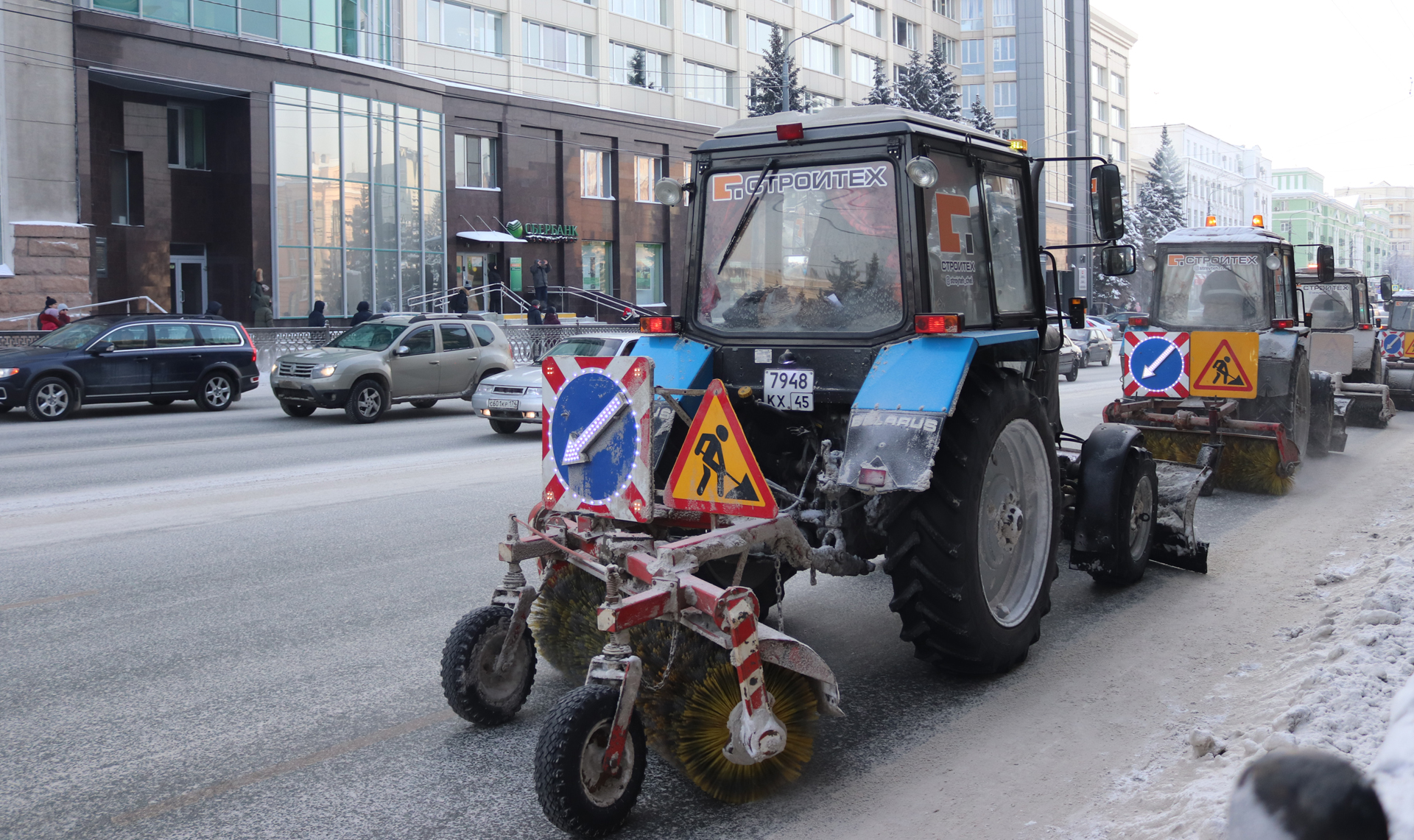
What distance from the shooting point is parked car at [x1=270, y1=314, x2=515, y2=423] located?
59.0 ft

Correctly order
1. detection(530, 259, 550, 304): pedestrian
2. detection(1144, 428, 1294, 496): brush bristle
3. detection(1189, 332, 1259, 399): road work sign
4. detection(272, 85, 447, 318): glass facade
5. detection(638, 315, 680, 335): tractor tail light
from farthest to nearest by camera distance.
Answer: detection(530, 259, 550, 304): pedestrian, detection(272, 85, 447, 318): glass facade, detection(1189, 332, 1259, 399): road work sign, detection(1144, 428, 1294, 496): brush bristle, detection(638, 315, 680, 335): tractor tail light

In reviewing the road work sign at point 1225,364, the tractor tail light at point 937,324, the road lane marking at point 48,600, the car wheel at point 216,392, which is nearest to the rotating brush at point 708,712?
the tractor tail light at point 937,324

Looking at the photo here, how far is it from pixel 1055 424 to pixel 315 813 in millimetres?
5023

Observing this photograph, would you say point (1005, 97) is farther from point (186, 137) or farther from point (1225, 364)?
point (1225, 364)

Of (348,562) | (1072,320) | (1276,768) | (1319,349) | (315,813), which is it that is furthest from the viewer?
A: (1319,349)

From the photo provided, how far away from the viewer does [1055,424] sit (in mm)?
7203

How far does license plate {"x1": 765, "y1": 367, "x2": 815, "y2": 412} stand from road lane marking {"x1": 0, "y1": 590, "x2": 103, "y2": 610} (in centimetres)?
453

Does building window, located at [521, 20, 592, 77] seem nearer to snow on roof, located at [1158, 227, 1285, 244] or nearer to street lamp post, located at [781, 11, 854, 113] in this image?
street lamp post, located at [781, 11, 854, 113]

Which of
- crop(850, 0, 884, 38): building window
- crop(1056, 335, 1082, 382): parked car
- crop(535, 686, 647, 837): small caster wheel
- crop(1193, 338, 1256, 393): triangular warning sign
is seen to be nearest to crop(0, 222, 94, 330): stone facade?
crop(1056, 335, 1082, 382): parked car

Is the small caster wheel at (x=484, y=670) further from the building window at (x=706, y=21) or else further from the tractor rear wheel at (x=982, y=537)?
the building window at (x=706, y=21)

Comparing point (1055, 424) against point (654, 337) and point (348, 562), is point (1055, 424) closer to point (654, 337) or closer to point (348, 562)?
point (654, 337)

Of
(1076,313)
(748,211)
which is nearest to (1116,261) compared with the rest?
(1076,313)

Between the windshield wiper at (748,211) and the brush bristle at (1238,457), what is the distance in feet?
20.1

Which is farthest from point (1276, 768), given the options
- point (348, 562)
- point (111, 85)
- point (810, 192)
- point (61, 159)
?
point (111, 85)
